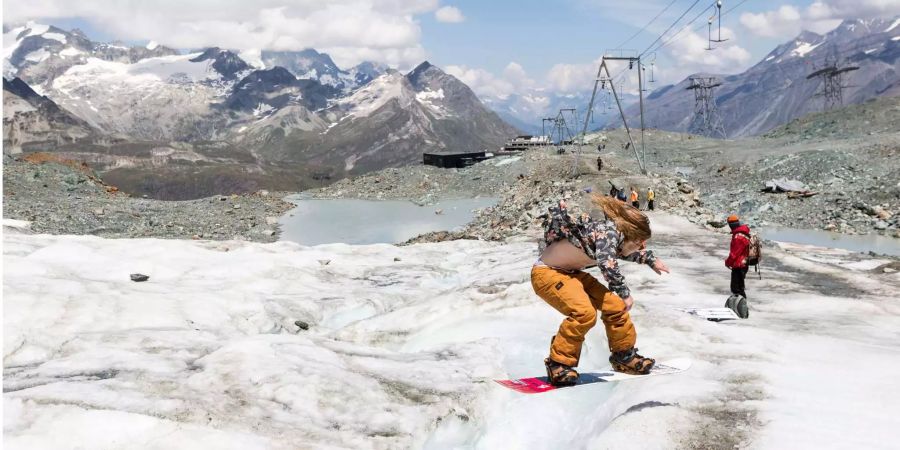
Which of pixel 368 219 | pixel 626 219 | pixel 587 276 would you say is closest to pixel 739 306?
pixel 587 276

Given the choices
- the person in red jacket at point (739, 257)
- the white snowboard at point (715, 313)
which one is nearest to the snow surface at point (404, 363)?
the white snowboard at point (715, 313)

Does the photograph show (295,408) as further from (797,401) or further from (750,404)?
(797,401)

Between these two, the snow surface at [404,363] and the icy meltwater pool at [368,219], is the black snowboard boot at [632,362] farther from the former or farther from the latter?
the icy meltwater pool at [368,219]

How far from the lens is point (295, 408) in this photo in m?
7.67

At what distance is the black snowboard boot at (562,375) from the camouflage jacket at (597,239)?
1.28 meters

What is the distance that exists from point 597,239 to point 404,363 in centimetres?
397

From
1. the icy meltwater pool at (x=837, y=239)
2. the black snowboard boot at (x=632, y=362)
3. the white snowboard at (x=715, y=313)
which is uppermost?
the black snowboard boot at (x=632, y=362)

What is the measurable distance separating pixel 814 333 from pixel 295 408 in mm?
9117

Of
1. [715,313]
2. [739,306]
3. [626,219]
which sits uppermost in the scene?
[626,219]

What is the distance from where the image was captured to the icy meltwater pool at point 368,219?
47.2 meters

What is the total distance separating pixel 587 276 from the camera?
8.59 meters

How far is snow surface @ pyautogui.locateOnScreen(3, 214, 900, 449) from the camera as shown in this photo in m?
6.80

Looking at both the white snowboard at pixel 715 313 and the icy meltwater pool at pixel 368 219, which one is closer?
the white snowboard at pixel 715 313

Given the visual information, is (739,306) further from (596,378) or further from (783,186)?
(783,186)
